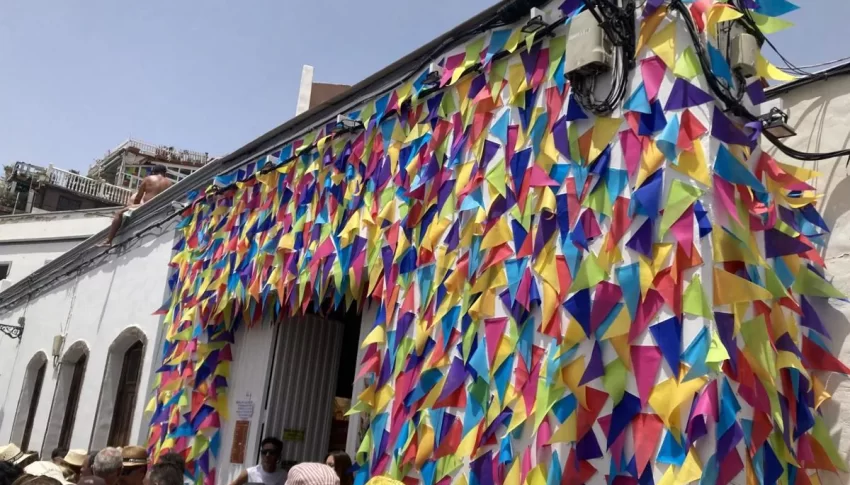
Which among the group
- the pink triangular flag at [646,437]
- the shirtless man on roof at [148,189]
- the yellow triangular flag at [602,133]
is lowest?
the pink triangular flag at [646,437]

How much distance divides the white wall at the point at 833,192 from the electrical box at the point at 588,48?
1.59 m

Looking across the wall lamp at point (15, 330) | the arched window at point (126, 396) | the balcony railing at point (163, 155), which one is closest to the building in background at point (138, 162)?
the balcony railing at point (163, 155)

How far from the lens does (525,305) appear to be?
498cm

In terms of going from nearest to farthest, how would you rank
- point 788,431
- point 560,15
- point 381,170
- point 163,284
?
point 788,431, point 560,15, point 381,170, point 163,284

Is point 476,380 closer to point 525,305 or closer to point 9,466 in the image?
point 525,305

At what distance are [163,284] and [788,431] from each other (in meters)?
7.98

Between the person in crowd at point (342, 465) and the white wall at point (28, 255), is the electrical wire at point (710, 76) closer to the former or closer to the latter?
the person in crowd at point (342, 465)

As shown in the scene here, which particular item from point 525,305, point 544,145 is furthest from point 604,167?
point 525,305

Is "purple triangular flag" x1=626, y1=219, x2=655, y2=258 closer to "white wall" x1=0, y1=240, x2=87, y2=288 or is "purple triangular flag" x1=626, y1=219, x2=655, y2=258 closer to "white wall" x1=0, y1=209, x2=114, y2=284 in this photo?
"white wall" x1=0, y1=209, x2=114, y2=284

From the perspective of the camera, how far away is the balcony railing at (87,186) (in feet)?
97.4

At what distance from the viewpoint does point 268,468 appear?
23.5 ft

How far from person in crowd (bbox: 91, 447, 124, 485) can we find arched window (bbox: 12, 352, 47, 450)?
10238mm

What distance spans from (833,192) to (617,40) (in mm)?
1791

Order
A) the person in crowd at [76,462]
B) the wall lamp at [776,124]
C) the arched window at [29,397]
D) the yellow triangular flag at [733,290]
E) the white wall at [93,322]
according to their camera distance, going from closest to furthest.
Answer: the yellow triangular flag at [733,290]
the wall lamp at [776,124]
the person in crowd at [76,462]
the white wall at [93,322]
the arched window at [29,397]
